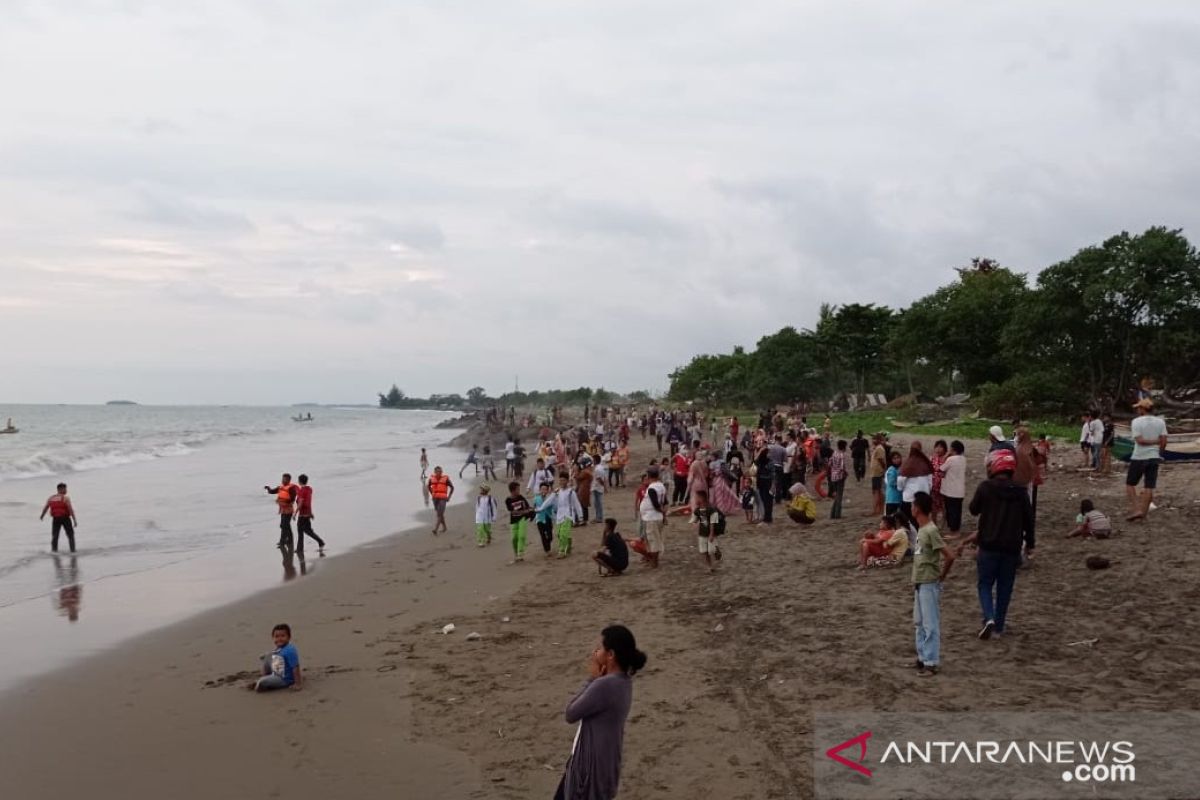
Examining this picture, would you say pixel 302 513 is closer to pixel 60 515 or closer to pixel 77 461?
pixel 60 515


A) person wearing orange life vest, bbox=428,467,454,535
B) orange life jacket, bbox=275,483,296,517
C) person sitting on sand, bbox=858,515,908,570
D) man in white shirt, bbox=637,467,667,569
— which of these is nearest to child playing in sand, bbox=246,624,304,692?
man in white shirt, bbox=637,467,667,569

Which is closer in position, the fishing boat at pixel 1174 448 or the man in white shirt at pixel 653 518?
the man in white shirt at pixel 653 518

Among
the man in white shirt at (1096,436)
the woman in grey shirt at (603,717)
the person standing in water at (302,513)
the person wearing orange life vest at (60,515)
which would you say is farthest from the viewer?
the man in white shirt at (1096,436)

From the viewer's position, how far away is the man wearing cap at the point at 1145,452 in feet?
37.6

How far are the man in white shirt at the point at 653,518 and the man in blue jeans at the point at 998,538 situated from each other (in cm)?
576

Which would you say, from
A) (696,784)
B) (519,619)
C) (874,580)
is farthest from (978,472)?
(696,784)

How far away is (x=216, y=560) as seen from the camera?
16672 mm

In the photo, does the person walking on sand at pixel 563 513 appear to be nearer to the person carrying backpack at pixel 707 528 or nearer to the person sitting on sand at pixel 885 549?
the person carrying backpack at pixel 707 528

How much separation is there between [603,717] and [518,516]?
425 inches

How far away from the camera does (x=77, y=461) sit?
4453cm

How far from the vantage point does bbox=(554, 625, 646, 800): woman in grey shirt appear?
4.36 m

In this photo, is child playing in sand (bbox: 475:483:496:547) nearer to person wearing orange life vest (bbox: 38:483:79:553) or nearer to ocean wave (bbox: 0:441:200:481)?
person wearing orange life vest (bbox: 38:483:79:553)

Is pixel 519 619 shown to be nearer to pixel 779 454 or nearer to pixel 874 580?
pixel 874 580

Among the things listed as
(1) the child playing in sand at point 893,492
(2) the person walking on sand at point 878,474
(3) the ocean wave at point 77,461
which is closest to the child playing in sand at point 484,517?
(2) the person walking on sand at point 878,474
